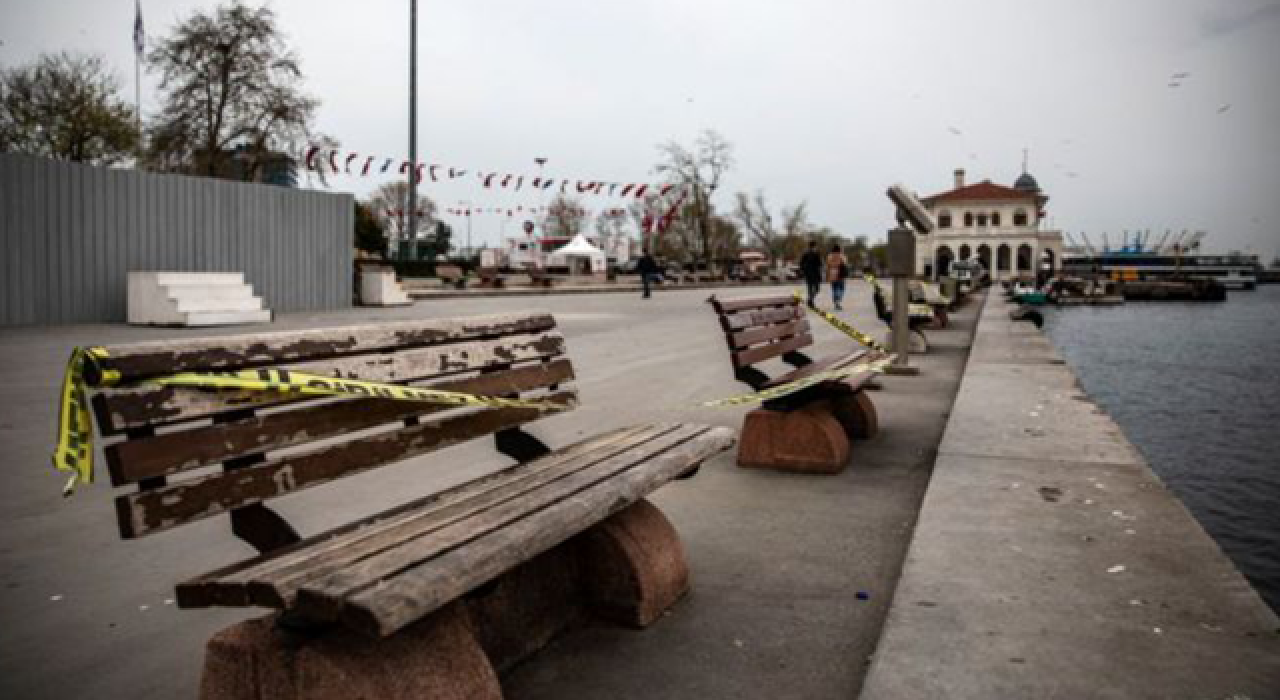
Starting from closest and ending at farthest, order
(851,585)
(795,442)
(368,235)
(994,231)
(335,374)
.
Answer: (335,374)
(851,585)
(795,442)
(368,235)
(994,231)

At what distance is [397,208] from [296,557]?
85100 millimetres

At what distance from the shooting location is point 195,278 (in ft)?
53.7

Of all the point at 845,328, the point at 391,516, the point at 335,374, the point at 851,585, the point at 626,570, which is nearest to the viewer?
the point at 391,516

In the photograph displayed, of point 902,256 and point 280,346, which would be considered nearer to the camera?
point 280,346

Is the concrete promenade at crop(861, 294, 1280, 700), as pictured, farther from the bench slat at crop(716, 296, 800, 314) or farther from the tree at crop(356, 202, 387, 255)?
the tree at crop(356, 202, 387, 255)

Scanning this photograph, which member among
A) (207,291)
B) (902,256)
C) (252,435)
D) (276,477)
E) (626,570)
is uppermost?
(902,256)

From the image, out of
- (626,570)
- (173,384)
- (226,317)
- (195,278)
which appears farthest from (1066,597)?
(195,278)

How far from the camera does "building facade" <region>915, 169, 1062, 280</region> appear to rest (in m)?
112

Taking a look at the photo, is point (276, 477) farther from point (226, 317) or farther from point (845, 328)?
point (226, 317)

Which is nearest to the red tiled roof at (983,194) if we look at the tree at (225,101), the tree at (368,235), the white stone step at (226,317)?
the tree at (368,235)

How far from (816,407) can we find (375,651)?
12.3 feet

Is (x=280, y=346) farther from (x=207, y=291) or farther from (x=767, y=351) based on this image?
(x=207, y=291)

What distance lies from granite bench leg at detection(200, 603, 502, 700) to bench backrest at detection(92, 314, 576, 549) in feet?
1.11

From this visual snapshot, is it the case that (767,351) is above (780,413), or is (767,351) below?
above
